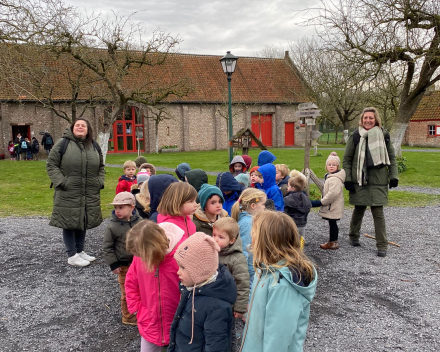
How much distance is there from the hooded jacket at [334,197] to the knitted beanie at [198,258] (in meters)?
3.82

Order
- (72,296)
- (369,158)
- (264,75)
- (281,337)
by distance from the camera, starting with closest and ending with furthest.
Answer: (281,337) < (72,296) < (369,158) < (264,75)

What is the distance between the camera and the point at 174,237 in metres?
2.78

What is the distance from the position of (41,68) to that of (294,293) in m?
13.8

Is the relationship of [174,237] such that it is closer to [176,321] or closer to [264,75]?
[176,321]

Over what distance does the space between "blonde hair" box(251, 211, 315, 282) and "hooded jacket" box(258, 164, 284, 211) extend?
265 cm

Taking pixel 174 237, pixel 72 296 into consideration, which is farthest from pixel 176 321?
pixel 72 296

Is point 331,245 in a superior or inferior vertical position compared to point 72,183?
inferior

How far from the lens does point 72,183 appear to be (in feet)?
16.5

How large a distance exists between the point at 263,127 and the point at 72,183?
31.0 meters

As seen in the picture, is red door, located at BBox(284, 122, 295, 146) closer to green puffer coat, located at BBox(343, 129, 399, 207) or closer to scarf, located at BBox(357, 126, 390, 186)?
green puffer coat, located at BBox(343, 129, 399, 207)

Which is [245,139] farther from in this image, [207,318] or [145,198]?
[207,318]

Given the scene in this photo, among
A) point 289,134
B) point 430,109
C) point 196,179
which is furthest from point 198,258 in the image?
point 430,109

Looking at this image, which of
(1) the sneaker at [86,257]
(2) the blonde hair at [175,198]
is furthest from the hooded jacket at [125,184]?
(2) the blonde hair at [175,198]

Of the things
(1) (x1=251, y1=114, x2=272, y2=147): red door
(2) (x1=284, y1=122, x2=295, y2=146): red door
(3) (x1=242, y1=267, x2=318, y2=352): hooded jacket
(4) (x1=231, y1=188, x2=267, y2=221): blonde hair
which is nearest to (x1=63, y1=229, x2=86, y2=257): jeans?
(4) (x1=231, y1=188, x2=267, y2=221): blonde hair
